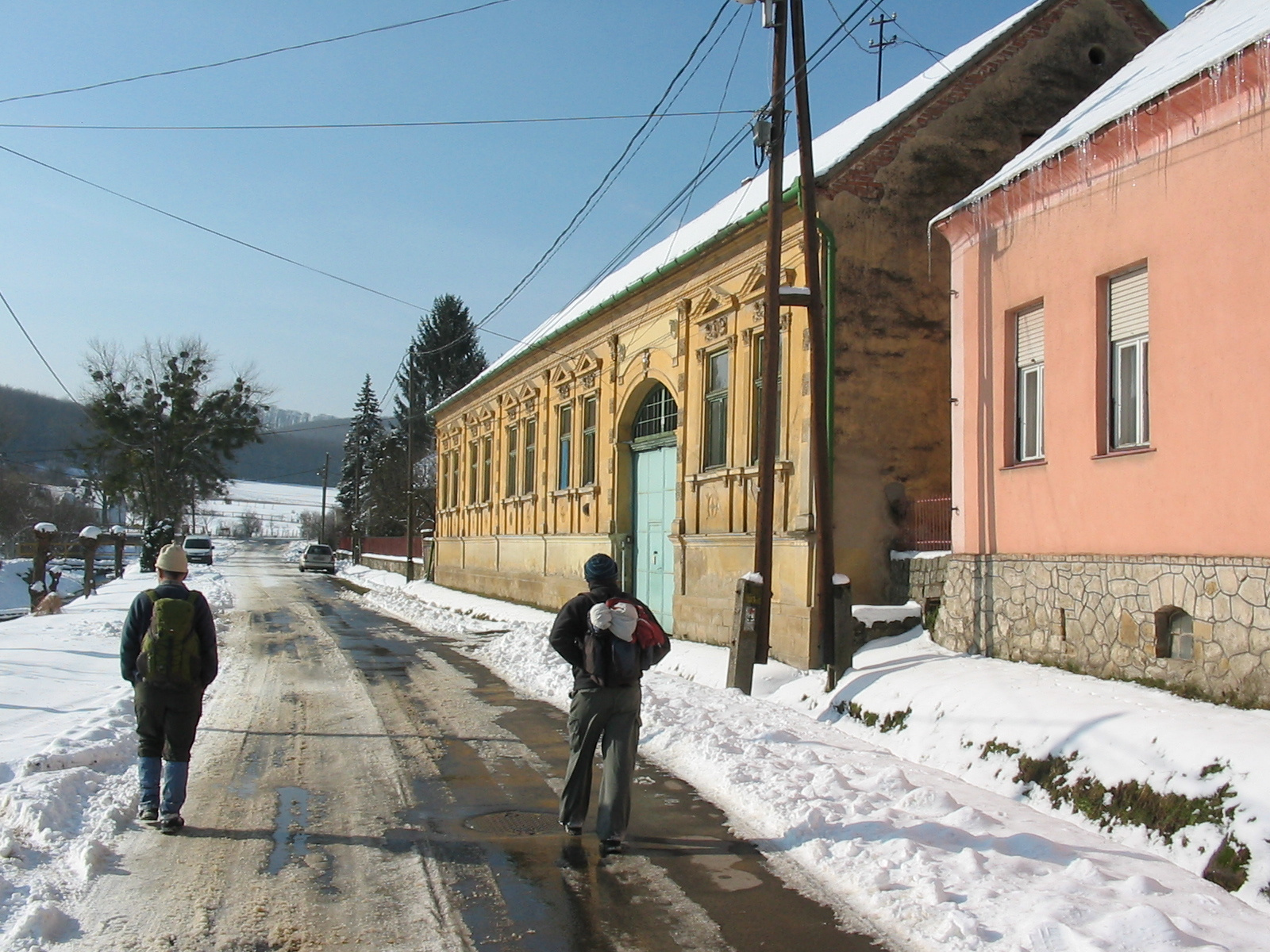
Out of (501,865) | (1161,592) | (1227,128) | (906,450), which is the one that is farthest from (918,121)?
(501,865)

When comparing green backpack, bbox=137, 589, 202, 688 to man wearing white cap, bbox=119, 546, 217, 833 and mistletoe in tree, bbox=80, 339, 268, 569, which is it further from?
mistletoe in tree, bbox=80, 339, 268, 569

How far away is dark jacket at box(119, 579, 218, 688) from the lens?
21.8 ft

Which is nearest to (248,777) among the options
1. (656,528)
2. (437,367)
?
(656,528)

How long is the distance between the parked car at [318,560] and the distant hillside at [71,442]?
5749 mm

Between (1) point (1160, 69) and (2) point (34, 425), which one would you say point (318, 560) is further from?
(1) point (1160, 69)

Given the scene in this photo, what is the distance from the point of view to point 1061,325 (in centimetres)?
1013

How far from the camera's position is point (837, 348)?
46.1ft

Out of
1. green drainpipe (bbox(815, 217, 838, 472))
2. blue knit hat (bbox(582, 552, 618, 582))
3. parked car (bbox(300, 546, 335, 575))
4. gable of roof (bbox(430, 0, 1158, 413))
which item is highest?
gable of roof (bbox(430, 0, 1158, 413))

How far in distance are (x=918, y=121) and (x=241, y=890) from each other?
13271 mm

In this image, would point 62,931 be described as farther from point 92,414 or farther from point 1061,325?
point 92,414

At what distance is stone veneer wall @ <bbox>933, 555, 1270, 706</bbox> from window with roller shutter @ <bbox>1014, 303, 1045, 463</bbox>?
115 cm

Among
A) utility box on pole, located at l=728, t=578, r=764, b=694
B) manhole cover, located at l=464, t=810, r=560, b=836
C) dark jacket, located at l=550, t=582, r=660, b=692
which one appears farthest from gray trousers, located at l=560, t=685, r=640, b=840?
utility box on pole, located at l=728, t=578, r=764, b=694

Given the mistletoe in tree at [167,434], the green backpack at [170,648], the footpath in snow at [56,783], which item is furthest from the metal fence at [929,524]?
the mistletoe in tree at [167,434]

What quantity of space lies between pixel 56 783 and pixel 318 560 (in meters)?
53.5
